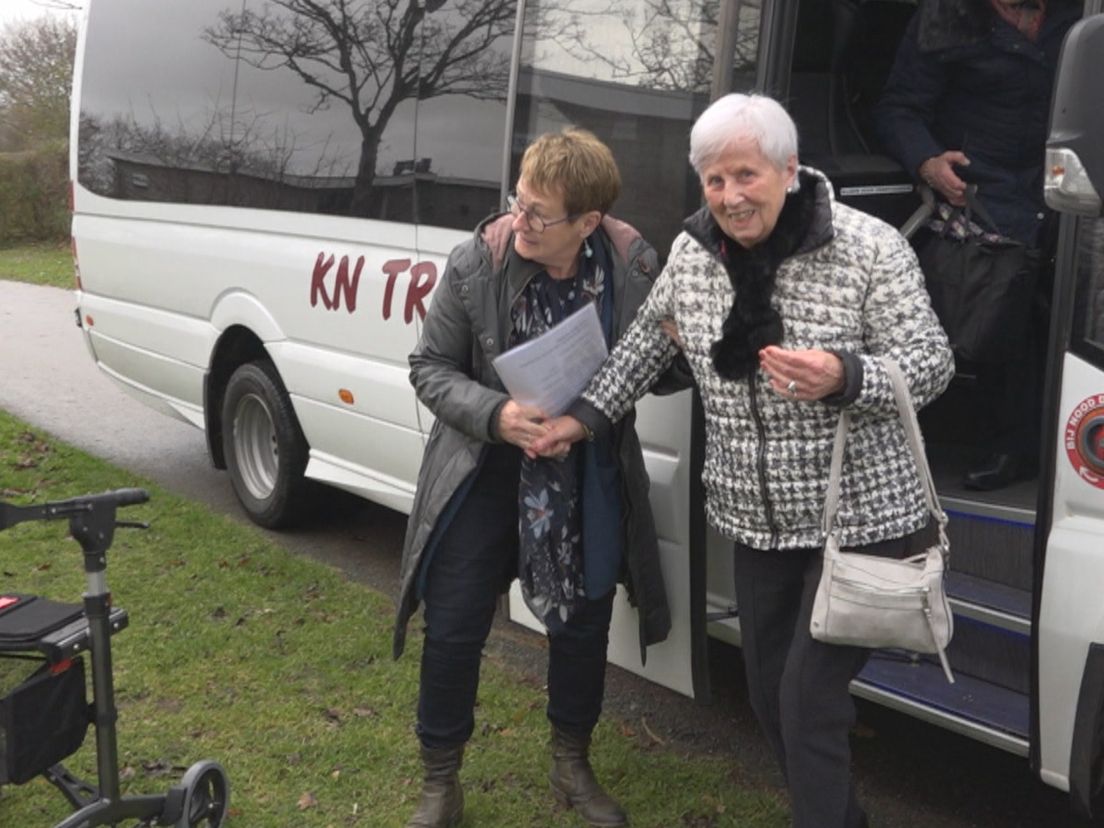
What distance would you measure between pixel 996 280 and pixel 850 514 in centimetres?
161

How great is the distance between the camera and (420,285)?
4.73m

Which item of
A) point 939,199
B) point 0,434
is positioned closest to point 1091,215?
point 939,199

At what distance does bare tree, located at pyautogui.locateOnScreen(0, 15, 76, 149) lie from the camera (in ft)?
83.0

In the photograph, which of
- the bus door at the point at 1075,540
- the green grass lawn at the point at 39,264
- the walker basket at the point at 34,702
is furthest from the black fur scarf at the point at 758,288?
the green grass lawn at the point at 39,264

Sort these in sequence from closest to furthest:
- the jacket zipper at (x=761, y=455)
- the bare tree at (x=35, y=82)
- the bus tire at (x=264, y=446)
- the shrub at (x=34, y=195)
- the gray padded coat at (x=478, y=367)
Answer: the jacket zipper at (x=761, y=455), the gray padded coat at (x=478, y=367), the bus tire at (x=264, y=446), the shrub at (x=34, y=195), the bare tree at (x=35, y=82)

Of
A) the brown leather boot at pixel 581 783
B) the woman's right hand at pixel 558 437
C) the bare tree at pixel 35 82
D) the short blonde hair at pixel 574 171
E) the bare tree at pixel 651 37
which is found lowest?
the brown leather boot at pixel 581 783

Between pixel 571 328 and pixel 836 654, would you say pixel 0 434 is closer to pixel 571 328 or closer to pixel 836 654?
pixel 571 328

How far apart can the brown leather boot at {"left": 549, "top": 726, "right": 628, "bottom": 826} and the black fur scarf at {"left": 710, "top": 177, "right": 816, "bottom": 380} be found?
133 centimetres

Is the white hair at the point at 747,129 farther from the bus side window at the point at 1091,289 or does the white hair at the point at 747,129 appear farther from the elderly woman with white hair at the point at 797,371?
the bus side window at the point at 1091,289

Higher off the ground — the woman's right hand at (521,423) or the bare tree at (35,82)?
the bare tree at (35,82)

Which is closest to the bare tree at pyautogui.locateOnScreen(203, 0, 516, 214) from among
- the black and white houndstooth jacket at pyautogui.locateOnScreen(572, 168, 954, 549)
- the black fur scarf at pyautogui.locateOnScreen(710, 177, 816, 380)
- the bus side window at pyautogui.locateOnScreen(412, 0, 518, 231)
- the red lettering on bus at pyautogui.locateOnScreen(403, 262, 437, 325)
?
the bus side window at pyautogui.locateOnScreen(412, 0, 518, 231)

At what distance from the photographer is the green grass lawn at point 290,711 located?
3785 millimetres

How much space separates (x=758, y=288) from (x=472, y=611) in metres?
1.17

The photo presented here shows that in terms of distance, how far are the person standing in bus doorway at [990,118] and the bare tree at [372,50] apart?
4.06ft
